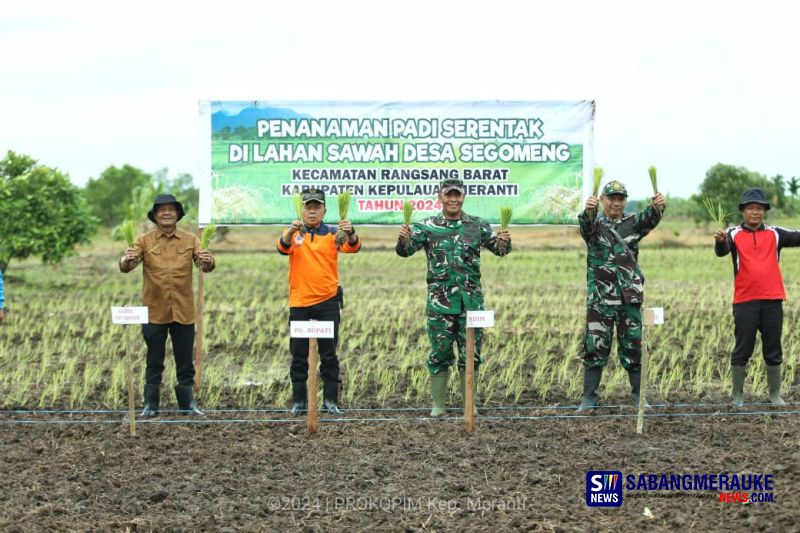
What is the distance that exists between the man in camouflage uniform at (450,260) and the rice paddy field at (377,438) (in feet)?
2.10

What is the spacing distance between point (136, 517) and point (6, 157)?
15870 mm

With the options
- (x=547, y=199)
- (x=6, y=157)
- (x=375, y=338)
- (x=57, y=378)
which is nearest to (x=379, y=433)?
(x=547, y=199)

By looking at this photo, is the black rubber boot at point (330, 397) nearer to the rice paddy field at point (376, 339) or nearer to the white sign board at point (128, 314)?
the rice paddy field at point (376, 339)

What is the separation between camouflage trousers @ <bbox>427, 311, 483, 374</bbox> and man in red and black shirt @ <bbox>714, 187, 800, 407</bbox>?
78.1 inches

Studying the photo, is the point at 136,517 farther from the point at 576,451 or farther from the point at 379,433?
the point at 576,451

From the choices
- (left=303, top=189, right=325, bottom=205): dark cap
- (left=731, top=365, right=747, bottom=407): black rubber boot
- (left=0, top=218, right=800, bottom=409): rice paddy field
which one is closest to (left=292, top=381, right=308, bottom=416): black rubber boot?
(left=0, top=218, right=800, bottom=409): rice paddy field

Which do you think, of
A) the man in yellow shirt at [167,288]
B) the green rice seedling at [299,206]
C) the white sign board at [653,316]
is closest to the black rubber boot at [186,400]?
the man in yellow shirt at [167,288]

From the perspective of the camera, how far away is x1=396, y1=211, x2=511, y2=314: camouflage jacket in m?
6.65

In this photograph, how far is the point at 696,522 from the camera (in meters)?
4.41

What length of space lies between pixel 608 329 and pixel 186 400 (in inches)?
129

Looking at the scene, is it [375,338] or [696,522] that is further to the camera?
[375,338]

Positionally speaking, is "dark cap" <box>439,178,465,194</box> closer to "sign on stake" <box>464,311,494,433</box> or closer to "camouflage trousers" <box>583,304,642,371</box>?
"sign on stake" <box>464,311,494,433</box>

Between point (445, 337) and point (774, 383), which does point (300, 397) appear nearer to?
point (445, 337)

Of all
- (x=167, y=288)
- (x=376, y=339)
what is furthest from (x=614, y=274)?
(x=376, y=339)
